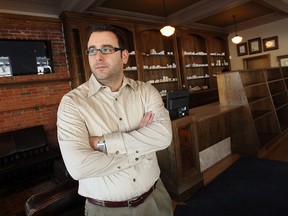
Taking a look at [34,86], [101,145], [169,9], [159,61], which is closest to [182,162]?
[101,145]

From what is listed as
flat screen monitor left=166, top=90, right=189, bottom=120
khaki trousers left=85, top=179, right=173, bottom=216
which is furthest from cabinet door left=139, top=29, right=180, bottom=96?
khaki trousers left=85, top=179, right=173, bottom=216

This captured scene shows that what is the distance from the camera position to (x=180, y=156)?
2.68 metres

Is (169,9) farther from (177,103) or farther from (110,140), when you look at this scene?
(110,140)

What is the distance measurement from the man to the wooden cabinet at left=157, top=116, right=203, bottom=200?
1342 millimetres

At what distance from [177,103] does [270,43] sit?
6.37m

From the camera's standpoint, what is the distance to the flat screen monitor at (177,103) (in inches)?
101

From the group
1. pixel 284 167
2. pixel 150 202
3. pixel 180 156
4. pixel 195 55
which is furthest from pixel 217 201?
pixel 195 55

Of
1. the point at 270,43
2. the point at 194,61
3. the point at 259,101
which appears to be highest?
the point at 270,43

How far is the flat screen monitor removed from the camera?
256 cm

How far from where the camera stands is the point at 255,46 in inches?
304

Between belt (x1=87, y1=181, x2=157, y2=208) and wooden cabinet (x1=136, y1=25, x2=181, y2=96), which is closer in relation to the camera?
belt (x1=87, y1=181, x2=157, y2=208)

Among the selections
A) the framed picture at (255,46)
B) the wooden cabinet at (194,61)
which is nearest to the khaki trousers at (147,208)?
the wooden cabinet at (194,61)

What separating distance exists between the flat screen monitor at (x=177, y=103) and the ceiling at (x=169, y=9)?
Answer: 8.91ft

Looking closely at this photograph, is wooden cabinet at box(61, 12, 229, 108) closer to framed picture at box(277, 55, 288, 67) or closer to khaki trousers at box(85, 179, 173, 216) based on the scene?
framed picture at box(277, 55, 288, 67)
